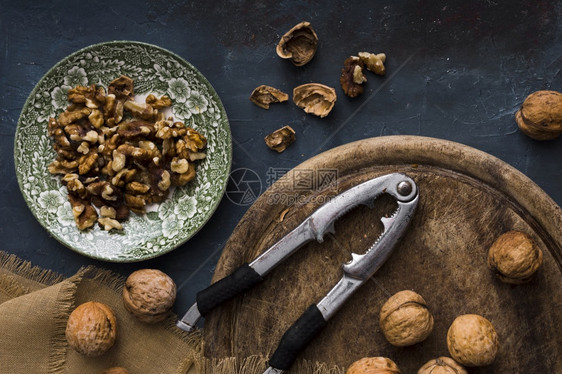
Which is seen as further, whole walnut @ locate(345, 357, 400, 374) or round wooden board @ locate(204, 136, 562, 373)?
round wooden board @ locate(204, 136, 562, 373)

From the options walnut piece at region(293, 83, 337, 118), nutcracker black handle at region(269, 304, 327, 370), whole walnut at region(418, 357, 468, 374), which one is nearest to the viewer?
whole walnut at region(418, 357, 468, 374)

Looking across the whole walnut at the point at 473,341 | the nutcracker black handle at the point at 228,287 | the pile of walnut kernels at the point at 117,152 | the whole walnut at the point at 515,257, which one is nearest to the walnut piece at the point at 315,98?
the pile of walnut kernels at the point at 117,152

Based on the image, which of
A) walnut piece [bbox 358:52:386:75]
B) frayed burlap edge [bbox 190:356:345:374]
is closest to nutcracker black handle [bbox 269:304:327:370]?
frayed burlap edge [bbox 190:356:345:374]

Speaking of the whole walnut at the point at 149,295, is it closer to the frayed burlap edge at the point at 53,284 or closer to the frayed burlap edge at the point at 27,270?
the frayed burlap edge at the point at 53,284

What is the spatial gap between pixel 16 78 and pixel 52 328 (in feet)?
3.17

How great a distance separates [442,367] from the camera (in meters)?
2.00

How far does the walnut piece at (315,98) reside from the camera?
2346mm

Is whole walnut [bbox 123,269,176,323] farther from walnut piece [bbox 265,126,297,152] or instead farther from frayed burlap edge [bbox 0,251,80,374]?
walnut piece [bbox 265,126,297,152]

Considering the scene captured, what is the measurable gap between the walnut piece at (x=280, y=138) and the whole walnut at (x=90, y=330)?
2.83ft

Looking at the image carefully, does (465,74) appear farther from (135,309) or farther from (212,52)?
(135,309)

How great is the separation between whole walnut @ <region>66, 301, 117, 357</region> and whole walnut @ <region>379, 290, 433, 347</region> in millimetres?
966

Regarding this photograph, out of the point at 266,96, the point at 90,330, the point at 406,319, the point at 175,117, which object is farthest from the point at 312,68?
the point at 90,330

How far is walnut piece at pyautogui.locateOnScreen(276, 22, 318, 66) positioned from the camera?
2328 millimetres

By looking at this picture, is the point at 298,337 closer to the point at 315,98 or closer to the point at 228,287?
the point at 228,287
